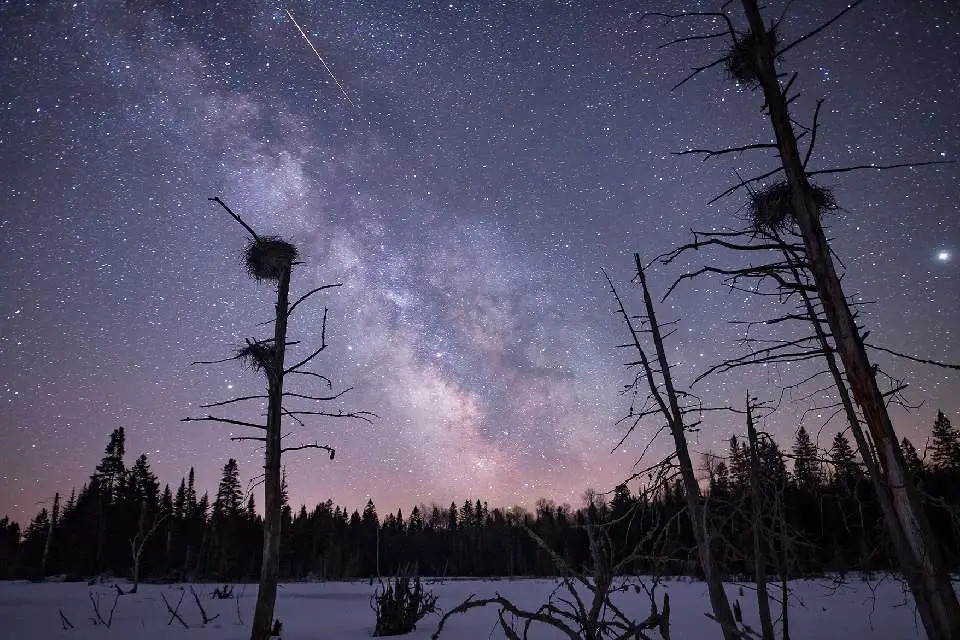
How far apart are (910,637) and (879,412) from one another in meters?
13.1

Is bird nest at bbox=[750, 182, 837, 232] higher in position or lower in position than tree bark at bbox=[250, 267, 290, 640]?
higher

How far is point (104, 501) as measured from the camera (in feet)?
159

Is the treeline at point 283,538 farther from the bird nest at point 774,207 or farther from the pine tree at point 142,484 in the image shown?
the bird nest at point 774,207

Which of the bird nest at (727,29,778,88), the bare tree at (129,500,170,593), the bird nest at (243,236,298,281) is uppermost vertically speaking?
the bird nest at (243,236,298,281)

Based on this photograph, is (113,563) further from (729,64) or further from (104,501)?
(729,64)

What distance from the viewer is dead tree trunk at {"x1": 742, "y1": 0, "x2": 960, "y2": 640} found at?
118 inches

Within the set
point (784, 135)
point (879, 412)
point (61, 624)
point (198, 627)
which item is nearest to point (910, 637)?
point (879, 412)

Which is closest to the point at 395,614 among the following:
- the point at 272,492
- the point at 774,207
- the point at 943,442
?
the point at 272,492

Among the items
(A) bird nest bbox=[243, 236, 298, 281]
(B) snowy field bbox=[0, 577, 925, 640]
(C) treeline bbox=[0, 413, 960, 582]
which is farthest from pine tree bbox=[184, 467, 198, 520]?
(A) bird nest bbox=[243, 236, 298, 281]

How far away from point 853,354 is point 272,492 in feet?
29.5

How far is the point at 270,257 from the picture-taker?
10258mm

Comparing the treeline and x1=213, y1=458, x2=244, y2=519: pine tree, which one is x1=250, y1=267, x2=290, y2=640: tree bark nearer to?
the treeline

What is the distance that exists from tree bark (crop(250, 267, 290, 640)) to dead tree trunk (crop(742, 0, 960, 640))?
7951mm

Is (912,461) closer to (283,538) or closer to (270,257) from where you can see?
(270,257)
